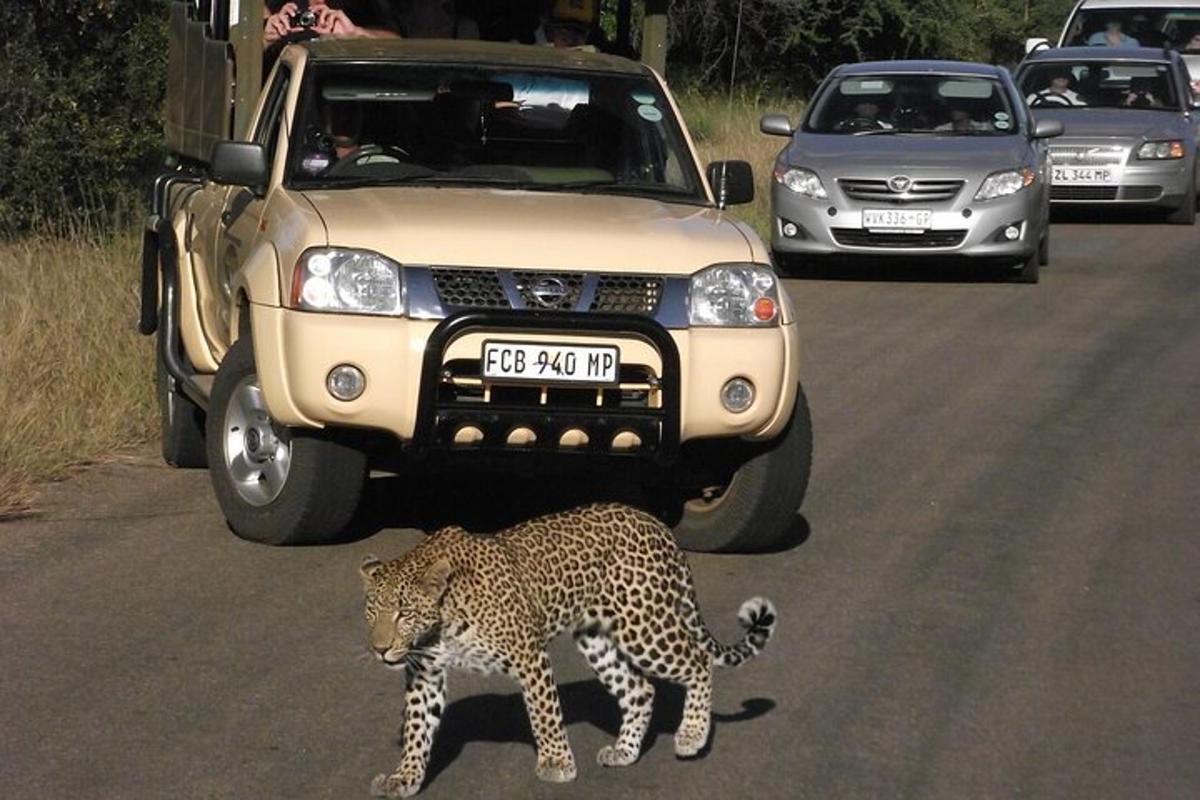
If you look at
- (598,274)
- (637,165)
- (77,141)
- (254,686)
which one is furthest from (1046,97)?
(254,686)

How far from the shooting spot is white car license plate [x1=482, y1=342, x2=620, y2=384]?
7.48m

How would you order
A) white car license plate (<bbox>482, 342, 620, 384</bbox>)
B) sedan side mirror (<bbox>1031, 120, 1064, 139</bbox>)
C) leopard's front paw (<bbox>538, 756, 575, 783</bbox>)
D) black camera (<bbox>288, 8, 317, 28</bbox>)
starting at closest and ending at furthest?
leopard's front paw (<bbox>538, 756, 575, 783</bbox>) < white car license plate (<bbox>482, 342, 620, 384</bbox>) < black camera (<bbox>288, 8, 317, 28</bbox>) < sedan side mirror (<bbox>1031, 120, 1064, 139</bbox>)

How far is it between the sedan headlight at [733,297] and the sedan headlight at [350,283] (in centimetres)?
93

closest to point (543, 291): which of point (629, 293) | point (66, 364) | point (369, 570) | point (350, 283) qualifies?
point (629, 293)

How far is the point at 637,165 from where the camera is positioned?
29.6 ft

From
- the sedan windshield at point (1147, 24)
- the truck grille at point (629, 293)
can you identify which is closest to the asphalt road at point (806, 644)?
the truck grille at point (629, 293)

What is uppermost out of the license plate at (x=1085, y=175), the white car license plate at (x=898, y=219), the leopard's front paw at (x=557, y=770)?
the leopard's front paw at (x=557, y=770)

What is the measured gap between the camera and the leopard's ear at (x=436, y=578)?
5340 mm

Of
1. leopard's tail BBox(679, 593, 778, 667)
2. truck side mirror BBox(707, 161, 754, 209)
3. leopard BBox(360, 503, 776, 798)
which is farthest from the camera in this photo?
truck side mirror BBox(707, 161, 754, 209)

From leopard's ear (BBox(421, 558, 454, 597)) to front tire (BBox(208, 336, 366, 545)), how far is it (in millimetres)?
2501

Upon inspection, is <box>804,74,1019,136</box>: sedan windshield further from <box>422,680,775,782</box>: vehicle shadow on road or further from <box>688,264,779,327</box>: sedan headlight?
<box>422,680,775,782</box>: vehicle shadow on road

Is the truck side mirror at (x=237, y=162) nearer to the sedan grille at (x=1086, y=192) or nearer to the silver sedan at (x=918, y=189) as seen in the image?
the silver sedan at (x=918, y=189)

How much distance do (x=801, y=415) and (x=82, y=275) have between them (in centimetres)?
562

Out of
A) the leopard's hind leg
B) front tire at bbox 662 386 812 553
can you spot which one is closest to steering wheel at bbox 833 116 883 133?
front tire at bbox 662 386 812 553
